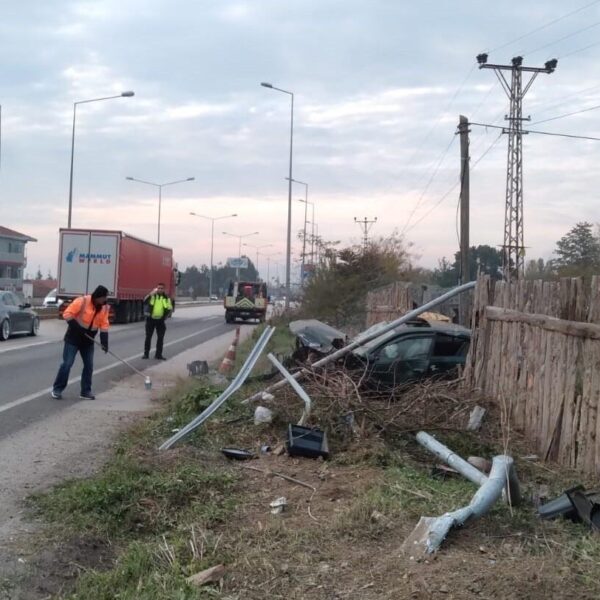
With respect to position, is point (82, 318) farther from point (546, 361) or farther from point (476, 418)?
point (546, 361)

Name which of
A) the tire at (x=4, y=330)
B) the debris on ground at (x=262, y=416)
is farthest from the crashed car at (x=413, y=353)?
the tire at (x=4, y=330)

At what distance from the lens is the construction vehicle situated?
146 ft

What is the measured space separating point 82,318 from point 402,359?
478 centimetres

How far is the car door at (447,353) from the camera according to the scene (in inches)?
428

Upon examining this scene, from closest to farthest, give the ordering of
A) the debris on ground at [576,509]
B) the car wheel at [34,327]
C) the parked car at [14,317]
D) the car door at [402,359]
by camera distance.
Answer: the debris on ground at [576,509], the car door at [402,359], the parked car at [14,317], the car wheel at [34,327]

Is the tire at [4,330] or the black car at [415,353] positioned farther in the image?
the tire at [4,330]

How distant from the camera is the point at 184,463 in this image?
7121mm

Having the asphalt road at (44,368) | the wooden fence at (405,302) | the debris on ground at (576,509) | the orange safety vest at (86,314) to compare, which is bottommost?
the asphalt road at (44,368)

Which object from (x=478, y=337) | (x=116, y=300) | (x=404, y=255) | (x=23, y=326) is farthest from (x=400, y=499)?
(x=404, y=255)

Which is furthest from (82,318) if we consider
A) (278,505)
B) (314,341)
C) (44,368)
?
(278,505)

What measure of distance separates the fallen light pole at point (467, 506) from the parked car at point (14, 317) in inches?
785

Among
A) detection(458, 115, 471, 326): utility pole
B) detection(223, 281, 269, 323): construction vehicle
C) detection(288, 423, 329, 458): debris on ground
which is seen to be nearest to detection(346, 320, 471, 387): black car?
detection(288, 423, 329, 458): debris on ground

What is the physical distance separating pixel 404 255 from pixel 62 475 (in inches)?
1342

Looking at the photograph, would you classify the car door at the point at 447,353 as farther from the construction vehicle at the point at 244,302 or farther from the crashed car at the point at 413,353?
the construction vehicle at the point at 244,302
